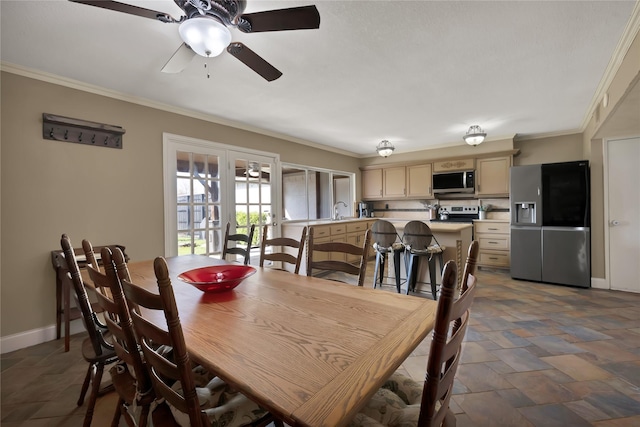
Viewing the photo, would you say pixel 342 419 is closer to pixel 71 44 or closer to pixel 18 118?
pixel 71 44

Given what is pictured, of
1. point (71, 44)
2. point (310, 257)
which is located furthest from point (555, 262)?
point (71, 44)

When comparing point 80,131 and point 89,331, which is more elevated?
point 80,131

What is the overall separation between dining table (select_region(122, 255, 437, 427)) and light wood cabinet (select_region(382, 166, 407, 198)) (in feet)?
Result: 15.6

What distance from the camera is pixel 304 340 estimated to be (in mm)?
882

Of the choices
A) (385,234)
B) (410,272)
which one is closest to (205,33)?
(385,234)

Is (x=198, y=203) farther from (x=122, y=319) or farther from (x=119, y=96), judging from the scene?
(x=122, y=319)

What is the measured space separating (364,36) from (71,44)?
209 cm

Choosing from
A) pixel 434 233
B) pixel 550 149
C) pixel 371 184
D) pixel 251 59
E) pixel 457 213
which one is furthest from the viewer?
pixel 371 184

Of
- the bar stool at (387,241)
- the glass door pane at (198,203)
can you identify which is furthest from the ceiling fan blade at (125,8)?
the bar stool at (387,241)

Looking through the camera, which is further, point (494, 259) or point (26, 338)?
point (494, 259)

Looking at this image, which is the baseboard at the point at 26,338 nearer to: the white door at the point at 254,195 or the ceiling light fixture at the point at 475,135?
the white door at the point at 254,195

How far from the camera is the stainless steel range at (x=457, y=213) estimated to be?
207 inches

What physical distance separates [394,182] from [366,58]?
4.02m

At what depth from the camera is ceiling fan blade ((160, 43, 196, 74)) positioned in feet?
5.59
